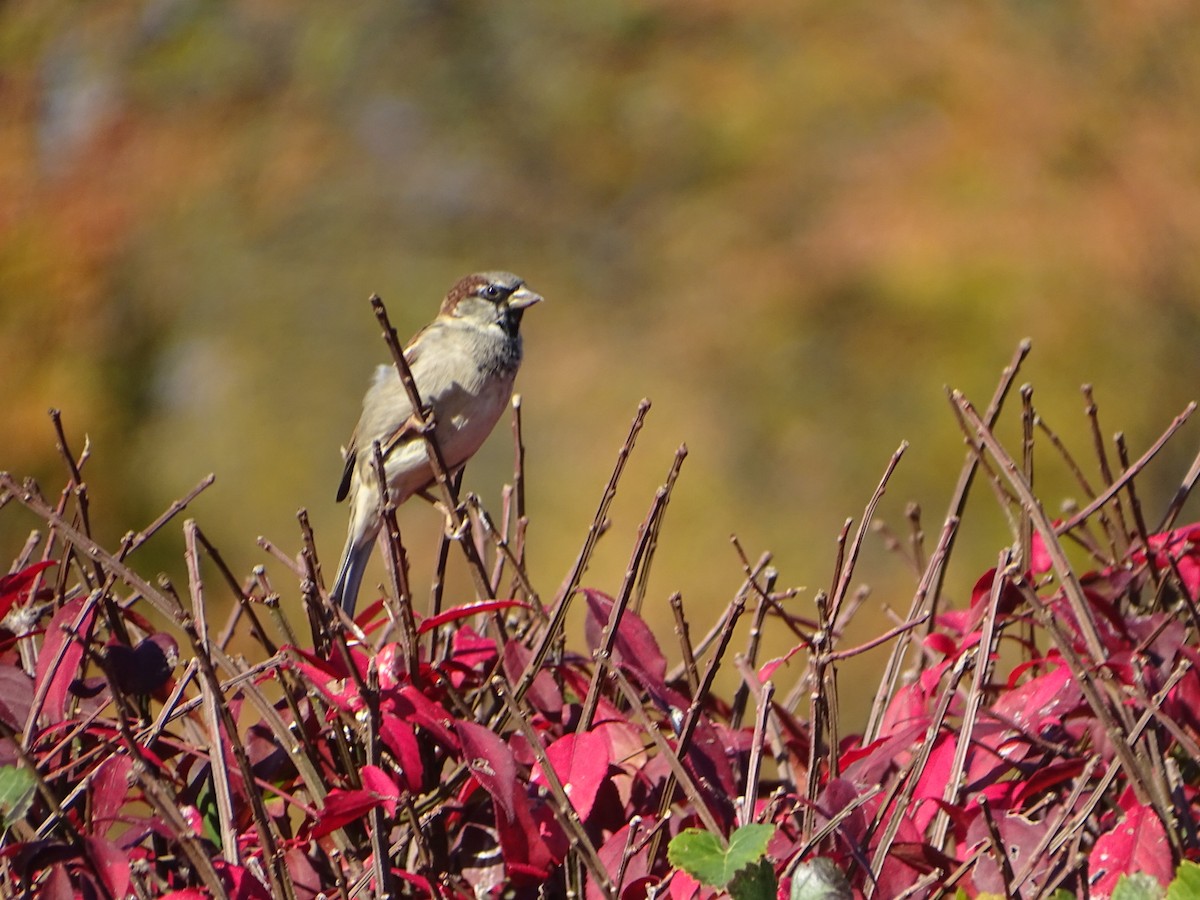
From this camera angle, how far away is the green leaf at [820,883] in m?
1.23

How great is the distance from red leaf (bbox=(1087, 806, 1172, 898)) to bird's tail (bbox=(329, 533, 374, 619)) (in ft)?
7.47

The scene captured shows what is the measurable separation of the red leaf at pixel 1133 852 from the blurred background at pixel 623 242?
404 centimetres

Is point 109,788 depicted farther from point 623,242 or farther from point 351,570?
point 623,242

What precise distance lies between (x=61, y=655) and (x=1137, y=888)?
1.10 m

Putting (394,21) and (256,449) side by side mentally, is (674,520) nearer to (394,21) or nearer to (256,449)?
(256,449)

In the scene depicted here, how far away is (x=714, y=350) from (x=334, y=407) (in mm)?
1708

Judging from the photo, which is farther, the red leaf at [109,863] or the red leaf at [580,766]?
the red leaf at [580,766]

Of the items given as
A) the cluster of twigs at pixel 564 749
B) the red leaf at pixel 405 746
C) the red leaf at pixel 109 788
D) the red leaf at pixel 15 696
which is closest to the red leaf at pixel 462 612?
the cluster of twigs at pixel 564 749

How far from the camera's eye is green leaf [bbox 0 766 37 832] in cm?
133

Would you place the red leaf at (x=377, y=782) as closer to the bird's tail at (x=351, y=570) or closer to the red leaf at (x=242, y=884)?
the red leaf at (x=242, y=884)

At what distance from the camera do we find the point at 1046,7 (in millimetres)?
6699

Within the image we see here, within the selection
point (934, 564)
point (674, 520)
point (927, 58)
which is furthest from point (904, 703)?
point (927, 58)

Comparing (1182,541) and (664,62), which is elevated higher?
(664,62)

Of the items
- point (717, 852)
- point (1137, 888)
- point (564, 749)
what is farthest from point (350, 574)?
point (1137, 888)
